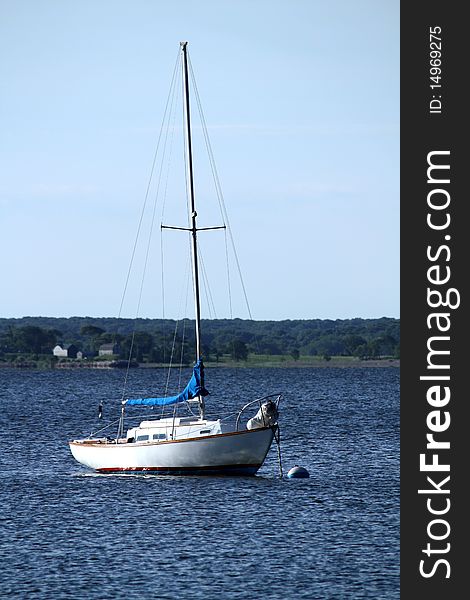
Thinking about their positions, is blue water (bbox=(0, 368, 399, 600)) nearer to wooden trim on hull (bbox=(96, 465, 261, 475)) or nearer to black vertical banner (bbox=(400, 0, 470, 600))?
wooden trim on hull (bbox=(96, 465, 261, 475))

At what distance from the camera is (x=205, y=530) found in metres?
50.7

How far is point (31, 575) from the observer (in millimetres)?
42594

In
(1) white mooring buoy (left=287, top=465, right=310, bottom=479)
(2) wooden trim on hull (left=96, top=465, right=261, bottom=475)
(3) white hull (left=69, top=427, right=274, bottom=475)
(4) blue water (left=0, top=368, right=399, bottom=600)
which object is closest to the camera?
(4) blue water (left=0, top=368, right=399, bottom=600)

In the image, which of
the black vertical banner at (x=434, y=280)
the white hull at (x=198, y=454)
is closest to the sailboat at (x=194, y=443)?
the white hull at (x=198, y=454)

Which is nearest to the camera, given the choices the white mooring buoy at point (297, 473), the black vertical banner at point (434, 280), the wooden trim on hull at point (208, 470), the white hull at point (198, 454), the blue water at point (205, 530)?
the blue water at point (205, 530)

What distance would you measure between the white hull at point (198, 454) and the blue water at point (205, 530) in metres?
0.57

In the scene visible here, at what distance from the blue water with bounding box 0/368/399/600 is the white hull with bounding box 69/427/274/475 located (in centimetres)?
57

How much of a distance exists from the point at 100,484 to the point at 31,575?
20.8 metres

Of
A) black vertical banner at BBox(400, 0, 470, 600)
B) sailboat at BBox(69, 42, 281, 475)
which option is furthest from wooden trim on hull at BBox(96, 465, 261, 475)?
black vertical banner at BBox(400, 0, 470, 600)

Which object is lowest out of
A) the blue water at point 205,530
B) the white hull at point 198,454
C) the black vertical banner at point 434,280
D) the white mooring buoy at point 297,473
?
the blue water at point 205,530

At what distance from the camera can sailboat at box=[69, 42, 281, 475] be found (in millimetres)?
61625

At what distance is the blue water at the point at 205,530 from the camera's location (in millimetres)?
41219

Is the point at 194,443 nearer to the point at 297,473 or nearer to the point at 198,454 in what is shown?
the point at 198,454

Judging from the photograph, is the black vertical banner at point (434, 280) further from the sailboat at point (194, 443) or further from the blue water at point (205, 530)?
the sailboat at point (194, 443)
